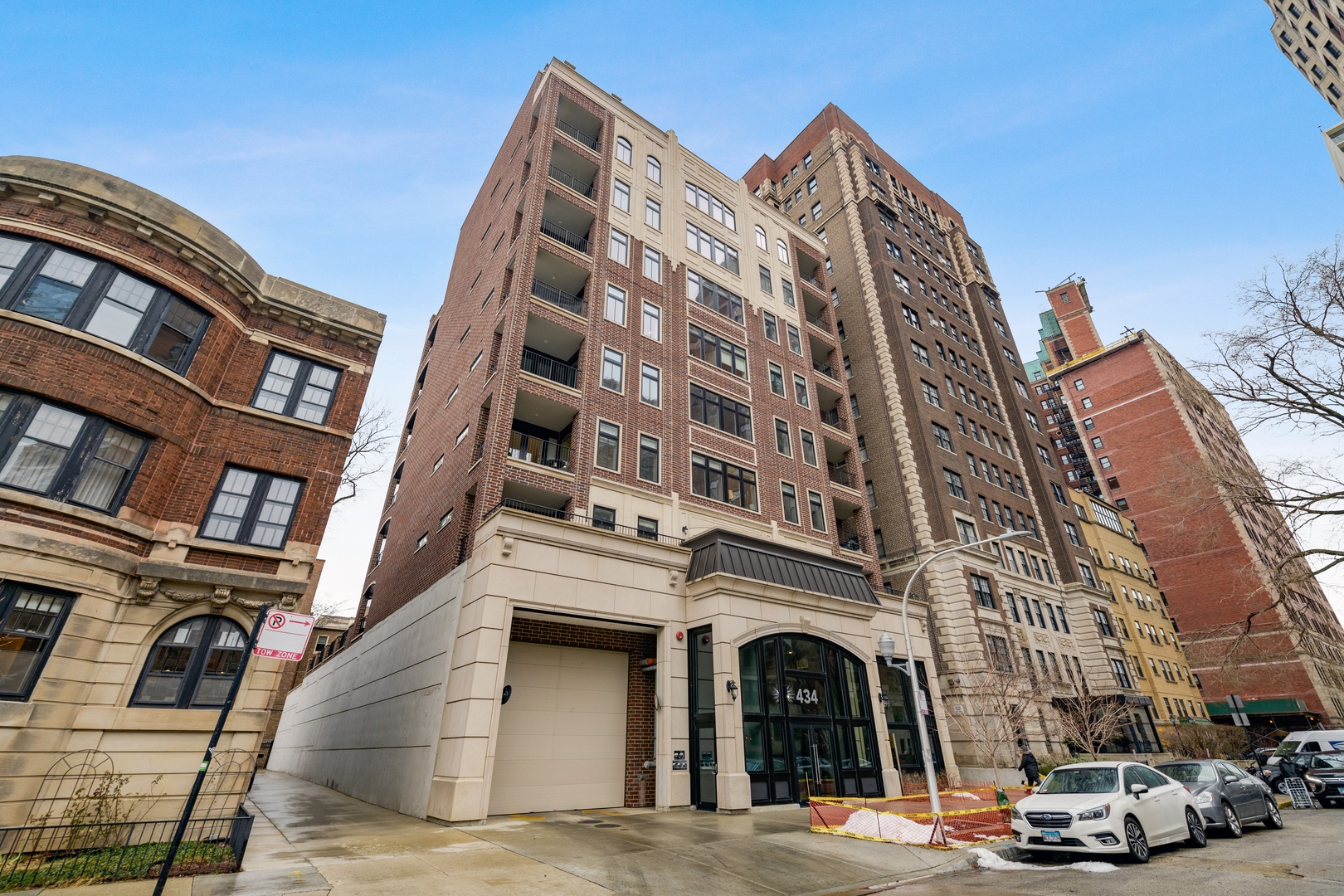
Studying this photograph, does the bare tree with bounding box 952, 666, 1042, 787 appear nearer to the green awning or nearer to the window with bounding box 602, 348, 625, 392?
the window with bounding box 602, 348, 625, 392

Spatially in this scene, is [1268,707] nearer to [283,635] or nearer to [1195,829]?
[1195,829]

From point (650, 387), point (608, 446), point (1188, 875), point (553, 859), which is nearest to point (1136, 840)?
point (1188, 875)

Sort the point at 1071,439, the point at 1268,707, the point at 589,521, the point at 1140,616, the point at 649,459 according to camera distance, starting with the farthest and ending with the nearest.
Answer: the point at 1071,439, the point at 1268,707, the point at 1140,616, the point at 649,459, the point at 589,521

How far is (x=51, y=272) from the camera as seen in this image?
13.1 m

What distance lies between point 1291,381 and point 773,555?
1731 centimetres

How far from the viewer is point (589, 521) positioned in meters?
19.7

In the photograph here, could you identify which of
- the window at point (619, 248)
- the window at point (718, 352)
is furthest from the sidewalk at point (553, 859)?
the window at point (619, 248)

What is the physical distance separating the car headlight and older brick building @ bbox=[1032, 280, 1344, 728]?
39.3 metres

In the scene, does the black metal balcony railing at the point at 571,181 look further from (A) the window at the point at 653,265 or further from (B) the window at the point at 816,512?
(B) the window at the point at 816,512

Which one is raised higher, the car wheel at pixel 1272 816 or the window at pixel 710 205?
the window at pixel 710 205

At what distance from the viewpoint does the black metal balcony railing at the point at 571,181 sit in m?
27.0

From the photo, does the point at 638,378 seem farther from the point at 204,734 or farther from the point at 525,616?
the point at 204,734

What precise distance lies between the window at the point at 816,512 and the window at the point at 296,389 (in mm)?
19477

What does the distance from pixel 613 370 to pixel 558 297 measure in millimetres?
4031
